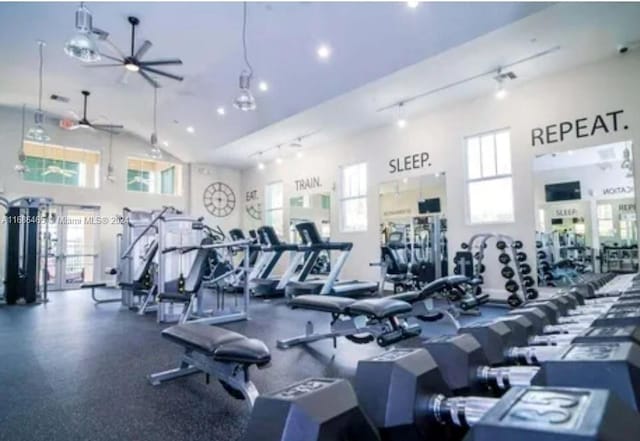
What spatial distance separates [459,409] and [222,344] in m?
1.49

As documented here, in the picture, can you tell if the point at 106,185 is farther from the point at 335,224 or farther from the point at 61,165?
the point at 335,224

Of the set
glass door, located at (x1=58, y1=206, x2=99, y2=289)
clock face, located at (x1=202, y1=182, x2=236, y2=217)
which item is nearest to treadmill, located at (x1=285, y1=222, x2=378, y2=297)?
clock face, located at (x1=202, y1=182, x2=236, y2=217)

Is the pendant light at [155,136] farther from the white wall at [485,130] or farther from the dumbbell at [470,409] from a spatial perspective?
the dumbbell at [470,409]

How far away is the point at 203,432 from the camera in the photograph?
191 centimetres

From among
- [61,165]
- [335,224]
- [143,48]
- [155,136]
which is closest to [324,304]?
[143,48]

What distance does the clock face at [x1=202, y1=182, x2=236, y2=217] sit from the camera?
11.1 m

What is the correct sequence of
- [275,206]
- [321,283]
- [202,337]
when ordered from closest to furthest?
[202,337] < [321,283] < [275,206]

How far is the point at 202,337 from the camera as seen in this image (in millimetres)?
2121

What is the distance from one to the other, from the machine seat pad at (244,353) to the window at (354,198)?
6414 millimetres

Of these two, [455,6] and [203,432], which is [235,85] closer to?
[455,6]

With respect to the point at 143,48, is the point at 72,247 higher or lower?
lower

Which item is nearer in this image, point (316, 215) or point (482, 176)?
point (482, 176)

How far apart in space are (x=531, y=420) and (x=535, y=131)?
20.9ft

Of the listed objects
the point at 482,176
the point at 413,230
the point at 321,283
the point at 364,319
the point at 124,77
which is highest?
the point at 124,77
